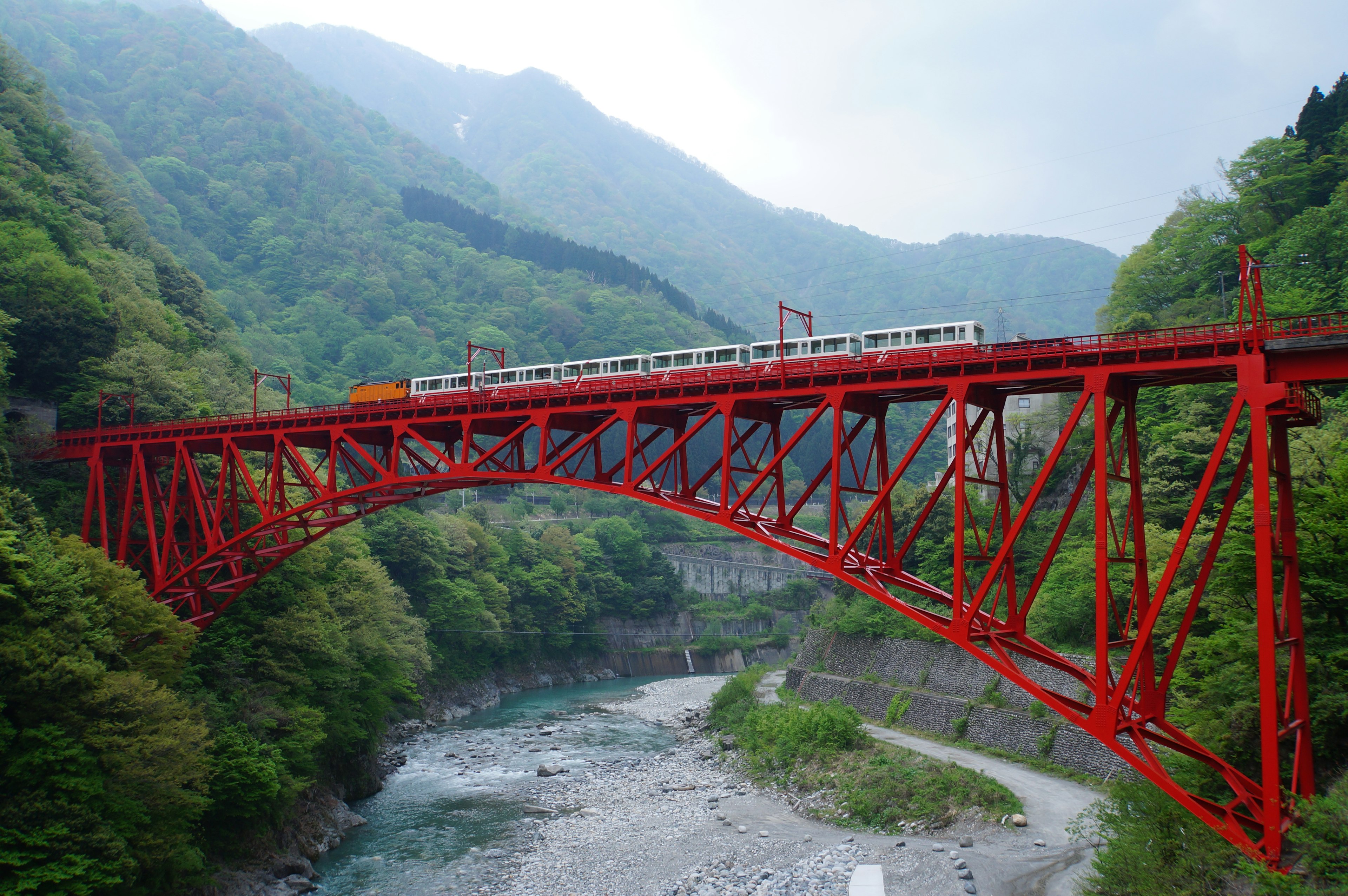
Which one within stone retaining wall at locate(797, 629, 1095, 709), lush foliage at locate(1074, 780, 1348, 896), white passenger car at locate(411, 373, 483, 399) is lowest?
stone retaining wall at locate(797, 629, 1095, 709)

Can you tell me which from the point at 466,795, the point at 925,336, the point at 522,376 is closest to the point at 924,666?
the point at 466,795

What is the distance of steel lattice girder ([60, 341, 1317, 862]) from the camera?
47.7 ft

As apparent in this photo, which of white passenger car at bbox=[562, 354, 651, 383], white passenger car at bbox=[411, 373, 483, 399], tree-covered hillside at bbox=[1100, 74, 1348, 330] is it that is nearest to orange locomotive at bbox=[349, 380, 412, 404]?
white passenger car at bbox=[411, 373, 483, 399]

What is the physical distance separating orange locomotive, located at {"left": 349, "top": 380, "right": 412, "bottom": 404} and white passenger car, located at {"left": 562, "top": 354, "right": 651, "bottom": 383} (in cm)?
687

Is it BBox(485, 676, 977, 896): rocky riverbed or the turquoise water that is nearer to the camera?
BBox(485, 676, 977, 896): rocky riverbed

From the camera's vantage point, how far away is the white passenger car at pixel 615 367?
86.9ft

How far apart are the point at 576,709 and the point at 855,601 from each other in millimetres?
21984

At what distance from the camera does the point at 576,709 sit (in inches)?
2244

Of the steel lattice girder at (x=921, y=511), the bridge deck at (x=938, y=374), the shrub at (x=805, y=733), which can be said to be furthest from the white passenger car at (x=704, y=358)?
the shrub at (x=805, y=733)

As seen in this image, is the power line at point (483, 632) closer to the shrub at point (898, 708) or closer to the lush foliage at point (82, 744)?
the shrub at point (898, 708)

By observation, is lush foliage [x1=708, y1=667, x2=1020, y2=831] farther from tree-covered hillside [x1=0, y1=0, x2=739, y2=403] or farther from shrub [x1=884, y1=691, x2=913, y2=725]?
tree-covered hillside [x1=0, y1=0, x2=739, y2=403]

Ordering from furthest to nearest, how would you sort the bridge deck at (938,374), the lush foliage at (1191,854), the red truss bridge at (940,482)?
1. the bridge deck at (938,374)
2. the red truss bridge at (940,482)
3. the lush foliage at (1191,854)

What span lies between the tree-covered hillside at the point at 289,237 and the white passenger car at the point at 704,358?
70.1 m

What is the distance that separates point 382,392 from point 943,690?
26.0 meters
